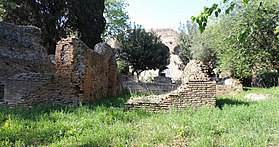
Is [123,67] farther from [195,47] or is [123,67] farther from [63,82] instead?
[63,82]

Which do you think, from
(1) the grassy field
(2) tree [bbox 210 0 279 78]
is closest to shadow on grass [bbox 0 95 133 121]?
(1) the grassy field

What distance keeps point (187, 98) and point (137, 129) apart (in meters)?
2.84

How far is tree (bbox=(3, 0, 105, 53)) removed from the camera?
21344 mm

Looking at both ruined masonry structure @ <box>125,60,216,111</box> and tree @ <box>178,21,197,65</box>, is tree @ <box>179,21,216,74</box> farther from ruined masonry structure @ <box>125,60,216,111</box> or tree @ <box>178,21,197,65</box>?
ruined masonry structure @ <box>125,60,216,111</box>

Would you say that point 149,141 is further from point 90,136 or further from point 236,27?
point 236,27

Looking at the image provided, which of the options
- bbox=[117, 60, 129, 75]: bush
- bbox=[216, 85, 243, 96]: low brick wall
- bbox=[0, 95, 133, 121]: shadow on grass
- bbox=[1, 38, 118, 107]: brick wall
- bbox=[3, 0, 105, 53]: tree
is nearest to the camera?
bbox=[0, 95, 133, 121]: shadow on grass

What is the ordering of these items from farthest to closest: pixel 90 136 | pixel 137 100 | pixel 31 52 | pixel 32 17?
pixel 32 17 < pixel 31 52 < pixel 137 100 < pixel 90 136

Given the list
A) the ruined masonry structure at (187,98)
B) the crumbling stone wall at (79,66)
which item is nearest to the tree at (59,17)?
the crumbling stone wall at (79,66)

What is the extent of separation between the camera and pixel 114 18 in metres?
34.0

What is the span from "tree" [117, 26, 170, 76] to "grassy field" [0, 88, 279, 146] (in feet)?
76.6

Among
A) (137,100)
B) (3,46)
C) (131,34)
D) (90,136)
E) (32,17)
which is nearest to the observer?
(90,136)

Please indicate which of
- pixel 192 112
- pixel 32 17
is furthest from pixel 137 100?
pixel 32 17

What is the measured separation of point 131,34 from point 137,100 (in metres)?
24.4

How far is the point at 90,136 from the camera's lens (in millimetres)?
4793
